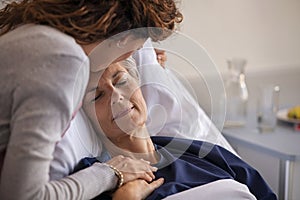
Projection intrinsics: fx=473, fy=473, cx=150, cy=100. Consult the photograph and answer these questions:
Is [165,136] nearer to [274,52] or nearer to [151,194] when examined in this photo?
[151,194]

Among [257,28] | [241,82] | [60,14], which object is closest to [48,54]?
[60,14]

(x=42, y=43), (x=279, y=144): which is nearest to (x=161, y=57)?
(x=42, y=43)

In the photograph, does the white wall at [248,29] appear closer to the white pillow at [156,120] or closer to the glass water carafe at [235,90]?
the glass water carafe at [235,90]

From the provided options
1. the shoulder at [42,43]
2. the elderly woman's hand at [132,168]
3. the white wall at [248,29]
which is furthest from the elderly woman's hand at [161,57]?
the white wall at [248,29]

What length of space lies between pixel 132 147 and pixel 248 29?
1.21 m

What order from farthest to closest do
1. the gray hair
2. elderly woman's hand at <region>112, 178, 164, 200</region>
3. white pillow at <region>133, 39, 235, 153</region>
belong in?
white pillow at <region>133, 39, 235, 153</region>, the gray hair, elderly woman's hand at <region>112, 178, 164, 200</region>

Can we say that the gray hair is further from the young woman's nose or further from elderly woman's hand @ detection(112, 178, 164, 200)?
elderly woman's hand @ detection(112, 178, 164, 200)

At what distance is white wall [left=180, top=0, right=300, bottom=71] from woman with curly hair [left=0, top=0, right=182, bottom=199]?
1091 mm

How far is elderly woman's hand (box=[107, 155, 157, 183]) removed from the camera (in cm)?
95

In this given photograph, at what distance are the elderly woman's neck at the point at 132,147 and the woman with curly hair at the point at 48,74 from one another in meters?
0.23

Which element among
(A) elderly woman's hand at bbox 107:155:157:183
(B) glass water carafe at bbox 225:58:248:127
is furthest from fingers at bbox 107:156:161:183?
(B) glass water carafe at bbox 225:58:248:127

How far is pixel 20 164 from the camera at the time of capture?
69 cm

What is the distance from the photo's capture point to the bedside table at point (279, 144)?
62.3 inches

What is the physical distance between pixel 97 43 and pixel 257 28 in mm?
1479
